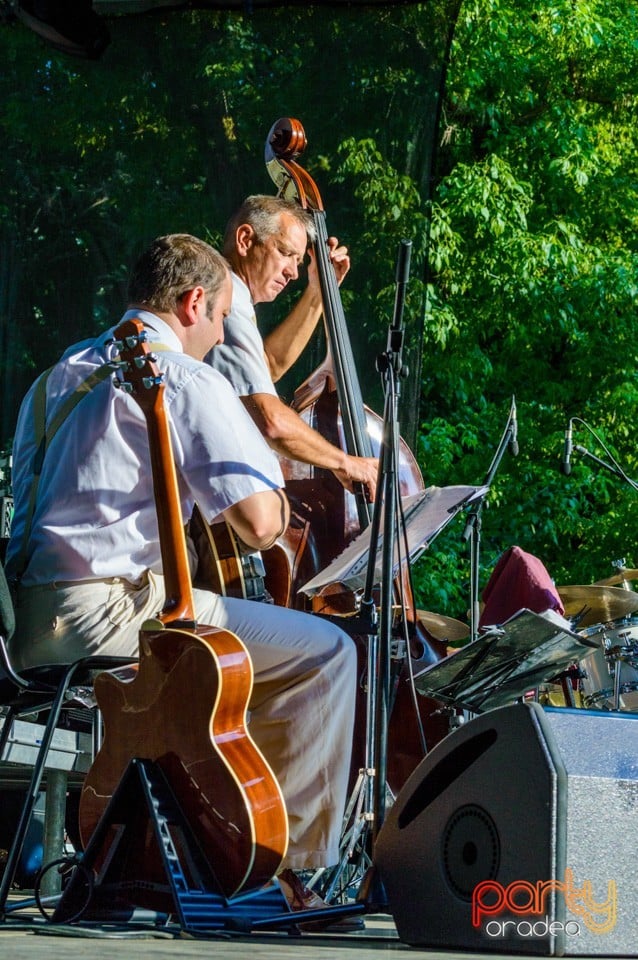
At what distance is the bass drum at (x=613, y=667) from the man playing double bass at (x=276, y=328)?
2024mm

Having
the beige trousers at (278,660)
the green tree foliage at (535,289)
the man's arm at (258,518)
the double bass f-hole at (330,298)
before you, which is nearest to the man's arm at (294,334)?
the double bass f-hole at (330,298)

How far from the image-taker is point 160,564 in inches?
110

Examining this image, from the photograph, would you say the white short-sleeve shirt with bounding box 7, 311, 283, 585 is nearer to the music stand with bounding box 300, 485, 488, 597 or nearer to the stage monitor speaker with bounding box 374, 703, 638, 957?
the music stand with bounding box 300, 485, 488, 597

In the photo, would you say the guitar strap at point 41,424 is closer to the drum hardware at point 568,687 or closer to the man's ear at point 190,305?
the man's ear at point 190,305

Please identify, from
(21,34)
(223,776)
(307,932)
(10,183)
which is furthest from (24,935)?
(21,34)

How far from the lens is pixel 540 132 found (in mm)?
10898

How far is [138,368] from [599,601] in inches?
156

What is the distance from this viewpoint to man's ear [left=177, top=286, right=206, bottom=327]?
3.00m

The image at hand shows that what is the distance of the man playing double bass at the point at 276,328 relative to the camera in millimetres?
3758

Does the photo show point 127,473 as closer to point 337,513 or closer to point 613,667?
point 337,513

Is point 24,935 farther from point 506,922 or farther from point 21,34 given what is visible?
point 21,34

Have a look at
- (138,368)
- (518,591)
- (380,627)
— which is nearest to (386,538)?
Result: (380,627)

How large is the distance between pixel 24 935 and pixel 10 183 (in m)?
3.76

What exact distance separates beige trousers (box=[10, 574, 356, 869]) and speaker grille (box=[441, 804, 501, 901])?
58 cm
